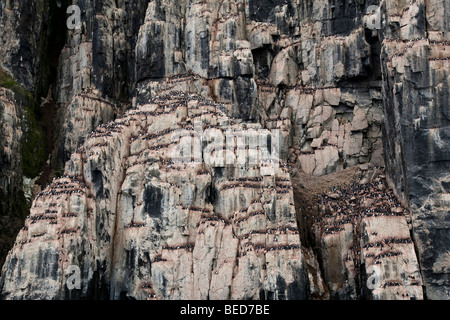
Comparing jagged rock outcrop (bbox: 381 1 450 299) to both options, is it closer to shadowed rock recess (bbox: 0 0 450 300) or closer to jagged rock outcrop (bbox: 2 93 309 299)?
shadowed rock recess (bbox: 0 0 450 300)

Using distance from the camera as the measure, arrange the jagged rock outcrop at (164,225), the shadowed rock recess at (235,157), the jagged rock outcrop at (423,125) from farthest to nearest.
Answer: the jagged rock outcrop at (423,125), the shadowed rock recess at (235,157), the jagged rock outcrop at (164,225)

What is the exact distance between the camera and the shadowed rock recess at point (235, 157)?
7944 centimetres

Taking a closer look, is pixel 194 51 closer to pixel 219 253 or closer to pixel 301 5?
pixel 301 5

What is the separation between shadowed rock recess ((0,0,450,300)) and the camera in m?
79.4

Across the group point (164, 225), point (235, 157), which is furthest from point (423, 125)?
Result: point (164, 225)

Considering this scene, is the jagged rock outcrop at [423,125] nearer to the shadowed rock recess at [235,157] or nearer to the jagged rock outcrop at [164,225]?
the shadowed rock recess at [235,157]

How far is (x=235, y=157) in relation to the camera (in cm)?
8500

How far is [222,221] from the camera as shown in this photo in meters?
81.9

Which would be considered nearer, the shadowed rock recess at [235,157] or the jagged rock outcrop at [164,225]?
the jagged rock outcrop at [164,225]

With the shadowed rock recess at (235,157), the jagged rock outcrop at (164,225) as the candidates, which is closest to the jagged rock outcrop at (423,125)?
the shadowed rock recess at (235,157)

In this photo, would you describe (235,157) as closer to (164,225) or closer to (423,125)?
(164,225)

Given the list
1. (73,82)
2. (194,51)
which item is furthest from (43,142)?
(194,51)

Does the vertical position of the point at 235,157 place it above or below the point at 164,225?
above

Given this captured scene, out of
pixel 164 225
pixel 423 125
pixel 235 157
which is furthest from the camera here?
pixel 235 157
